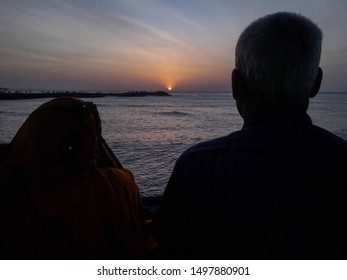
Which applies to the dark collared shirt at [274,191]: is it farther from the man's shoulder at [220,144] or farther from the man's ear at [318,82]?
the man's ear at [318,82]

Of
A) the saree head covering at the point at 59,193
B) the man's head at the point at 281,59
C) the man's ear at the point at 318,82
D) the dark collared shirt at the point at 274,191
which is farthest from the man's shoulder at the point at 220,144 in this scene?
the saree head covering at the point at 59,193

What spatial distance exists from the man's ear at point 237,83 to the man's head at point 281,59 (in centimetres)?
3

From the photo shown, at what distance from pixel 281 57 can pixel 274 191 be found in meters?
0.59

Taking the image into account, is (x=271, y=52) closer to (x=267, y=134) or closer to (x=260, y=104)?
(x=260, y=104)

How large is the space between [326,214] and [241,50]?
2.76 feet

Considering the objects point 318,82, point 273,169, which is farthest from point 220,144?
point 318,82

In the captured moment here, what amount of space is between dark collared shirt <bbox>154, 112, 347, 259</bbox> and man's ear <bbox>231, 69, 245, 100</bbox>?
A: 7.0 inches

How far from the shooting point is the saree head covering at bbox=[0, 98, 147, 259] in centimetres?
169

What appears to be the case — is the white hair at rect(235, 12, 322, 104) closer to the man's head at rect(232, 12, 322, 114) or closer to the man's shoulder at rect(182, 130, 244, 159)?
the man's head at rect(232, 12, 322, 114)

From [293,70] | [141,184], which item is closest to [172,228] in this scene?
[293,70]

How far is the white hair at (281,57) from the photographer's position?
1346 millimetres

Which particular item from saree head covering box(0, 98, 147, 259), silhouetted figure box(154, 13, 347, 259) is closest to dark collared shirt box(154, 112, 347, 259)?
silhouetted figure box(154, 13, 347, 259)

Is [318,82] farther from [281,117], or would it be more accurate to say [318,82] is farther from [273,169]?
[273,169]

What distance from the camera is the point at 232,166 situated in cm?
137
